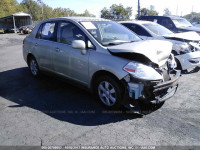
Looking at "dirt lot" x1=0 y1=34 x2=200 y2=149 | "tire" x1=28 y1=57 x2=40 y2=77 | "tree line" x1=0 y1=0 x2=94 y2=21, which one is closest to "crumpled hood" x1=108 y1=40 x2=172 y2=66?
"dirt lot" x1=0 y1=34 x2=200 y2=149

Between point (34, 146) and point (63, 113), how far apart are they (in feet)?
3.31

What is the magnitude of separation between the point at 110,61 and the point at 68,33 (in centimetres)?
148

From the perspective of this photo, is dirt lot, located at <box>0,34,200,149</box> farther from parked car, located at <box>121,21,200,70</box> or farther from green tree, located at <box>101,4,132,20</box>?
green tree, located at <box>101,4,132,20</box>

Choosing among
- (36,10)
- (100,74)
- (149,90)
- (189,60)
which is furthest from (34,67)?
(36,10)

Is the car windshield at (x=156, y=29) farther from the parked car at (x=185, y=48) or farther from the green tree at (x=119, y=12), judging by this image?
the green tree at (x=119, y=12)

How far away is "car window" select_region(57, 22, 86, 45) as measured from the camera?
13.4 ft

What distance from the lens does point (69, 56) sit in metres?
4.20

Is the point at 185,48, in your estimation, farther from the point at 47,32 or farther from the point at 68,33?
the point at 47,32

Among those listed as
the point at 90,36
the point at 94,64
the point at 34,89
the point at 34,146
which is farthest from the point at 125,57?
the point at 34,89

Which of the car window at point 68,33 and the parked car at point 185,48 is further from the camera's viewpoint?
the parked car at point 185,48

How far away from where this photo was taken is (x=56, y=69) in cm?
474

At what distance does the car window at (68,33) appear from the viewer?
4087mm

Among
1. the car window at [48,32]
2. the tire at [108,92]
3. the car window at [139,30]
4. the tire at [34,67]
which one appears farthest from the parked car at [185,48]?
the tire at [34,67]

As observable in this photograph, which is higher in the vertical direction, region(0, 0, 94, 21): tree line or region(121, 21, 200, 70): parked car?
region(0, 0, 94, 21): tree line
